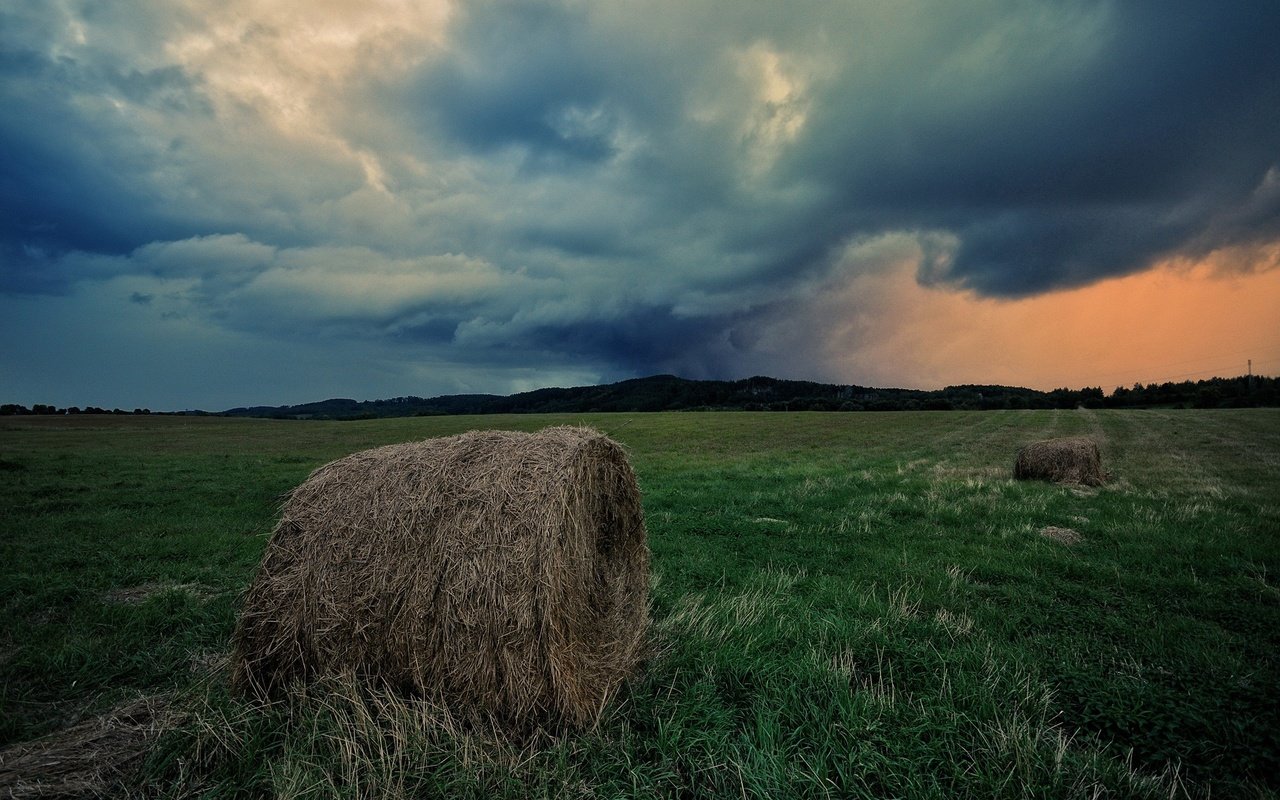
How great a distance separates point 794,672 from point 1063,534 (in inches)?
311

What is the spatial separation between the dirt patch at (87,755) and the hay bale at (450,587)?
663mm

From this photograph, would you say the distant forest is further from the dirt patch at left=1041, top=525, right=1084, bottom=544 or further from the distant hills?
the dirt patch at left=1041, top=525, right=1084, bottom=544

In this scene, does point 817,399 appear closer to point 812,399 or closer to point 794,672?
point 812,399

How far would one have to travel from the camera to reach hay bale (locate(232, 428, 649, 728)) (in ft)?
14.1

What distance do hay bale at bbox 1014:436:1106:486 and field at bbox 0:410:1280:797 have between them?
4.23 meters

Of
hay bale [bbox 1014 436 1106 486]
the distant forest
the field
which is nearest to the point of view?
the field

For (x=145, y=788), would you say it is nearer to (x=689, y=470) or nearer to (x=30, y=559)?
(x=30, y=559)

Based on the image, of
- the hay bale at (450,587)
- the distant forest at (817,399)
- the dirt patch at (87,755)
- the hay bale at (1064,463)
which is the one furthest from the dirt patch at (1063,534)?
the distant forest at (817,399)

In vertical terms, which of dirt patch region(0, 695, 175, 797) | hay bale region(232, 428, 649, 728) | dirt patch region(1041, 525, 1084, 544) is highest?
hay bale region(232, 428, 649, 728)

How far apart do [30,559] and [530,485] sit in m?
9.44

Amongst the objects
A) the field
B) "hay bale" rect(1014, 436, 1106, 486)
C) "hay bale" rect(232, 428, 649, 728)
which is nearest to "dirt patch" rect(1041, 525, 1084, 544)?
the field

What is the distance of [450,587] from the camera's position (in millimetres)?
4422

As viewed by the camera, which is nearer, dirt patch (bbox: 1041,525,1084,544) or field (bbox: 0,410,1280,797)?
field (bbox: 0,410,1280,797)

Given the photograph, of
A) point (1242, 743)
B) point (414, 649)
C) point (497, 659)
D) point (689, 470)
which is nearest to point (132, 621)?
point (414, 649)
